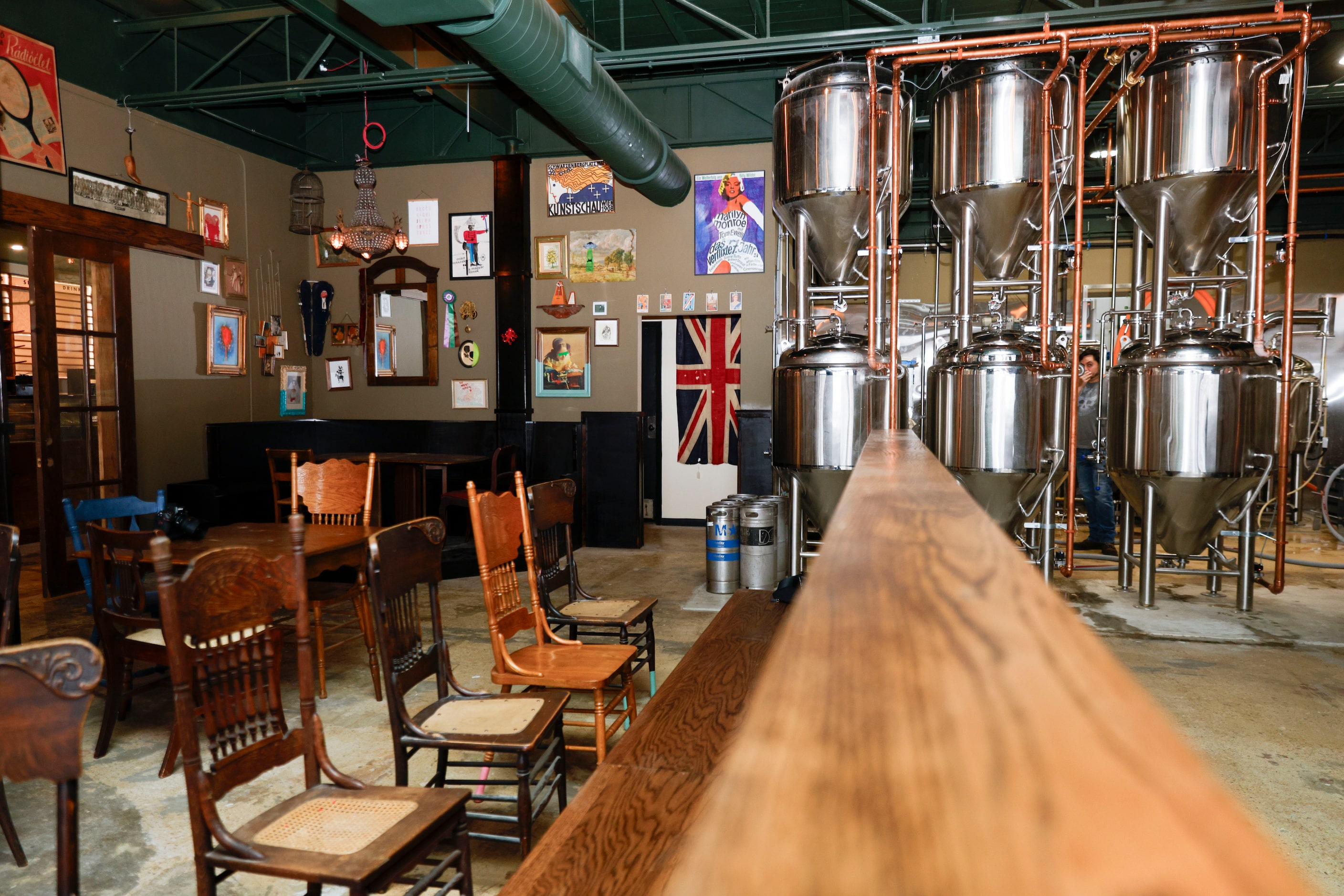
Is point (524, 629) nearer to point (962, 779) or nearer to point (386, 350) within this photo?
point (962, 779)

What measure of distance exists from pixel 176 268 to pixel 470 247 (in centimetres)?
270

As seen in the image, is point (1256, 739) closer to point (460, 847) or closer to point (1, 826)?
point (460, 847)

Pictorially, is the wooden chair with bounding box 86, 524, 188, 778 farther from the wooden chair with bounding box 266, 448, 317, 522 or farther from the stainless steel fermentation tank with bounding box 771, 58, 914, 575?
the stainless steel fermentation tank with bounding box 771, 58, 914, 575

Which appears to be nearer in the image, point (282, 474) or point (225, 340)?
point (282, 474)

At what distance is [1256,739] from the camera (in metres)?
3.16

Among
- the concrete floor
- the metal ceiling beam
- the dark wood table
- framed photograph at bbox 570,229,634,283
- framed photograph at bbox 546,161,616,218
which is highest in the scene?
the metal ceiling beam

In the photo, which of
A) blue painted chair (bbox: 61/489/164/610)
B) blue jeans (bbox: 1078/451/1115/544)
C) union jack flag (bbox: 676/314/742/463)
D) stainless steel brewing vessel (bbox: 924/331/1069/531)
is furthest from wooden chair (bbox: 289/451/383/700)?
blue jeans (bbox: 1078/451/1115/544)

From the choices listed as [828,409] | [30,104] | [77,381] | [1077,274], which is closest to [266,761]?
[828,409]

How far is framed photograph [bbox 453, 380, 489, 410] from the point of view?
836 cm

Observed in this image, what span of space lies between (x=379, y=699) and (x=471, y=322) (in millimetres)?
Answer: 5337

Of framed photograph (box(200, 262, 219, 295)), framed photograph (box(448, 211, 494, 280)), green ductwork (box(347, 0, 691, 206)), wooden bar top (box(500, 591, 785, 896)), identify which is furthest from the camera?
framed photograph (box(448, 211, 494, 280))

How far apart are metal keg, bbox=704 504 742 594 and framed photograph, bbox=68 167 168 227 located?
5462 mm

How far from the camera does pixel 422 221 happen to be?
8.48m

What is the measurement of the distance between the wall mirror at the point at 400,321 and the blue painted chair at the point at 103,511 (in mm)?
4569
